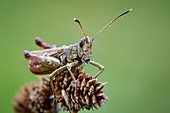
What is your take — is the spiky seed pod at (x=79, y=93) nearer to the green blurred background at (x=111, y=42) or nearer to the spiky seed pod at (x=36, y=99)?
the spiky seed pod at (x=36, y=99)

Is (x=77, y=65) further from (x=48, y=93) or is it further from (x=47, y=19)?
(x=47, y=19)

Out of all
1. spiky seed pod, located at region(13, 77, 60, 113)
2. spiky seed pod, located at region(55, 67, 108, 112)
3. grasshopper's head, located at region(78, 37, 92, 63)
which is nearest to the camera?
spiky seed pod, located at region(55, 67, 108, 112)

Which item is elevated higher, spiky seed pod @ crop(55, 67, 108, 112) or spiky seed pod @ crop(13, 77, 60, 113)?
spiky seed pod @ crop(13, 77, 60, 113)

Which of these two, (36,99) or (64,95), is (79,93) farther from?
(36,99)

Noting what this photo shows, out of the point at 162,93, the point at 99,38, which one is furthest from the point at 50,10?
the point at 162,93

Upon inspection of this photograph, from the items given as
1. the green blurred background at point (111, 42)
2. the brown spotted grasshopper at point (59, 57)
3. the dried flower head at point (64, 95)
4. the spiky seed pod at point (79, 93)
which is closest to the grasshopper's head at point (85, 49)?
the brown spotted grasshopper at point (59, 57)

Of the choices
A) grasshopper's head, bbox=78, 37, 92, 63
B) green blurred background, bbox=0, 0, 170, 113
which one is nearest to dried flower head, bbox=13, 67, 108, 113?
grasshopper's head, bbox=78, 37, 92, 63

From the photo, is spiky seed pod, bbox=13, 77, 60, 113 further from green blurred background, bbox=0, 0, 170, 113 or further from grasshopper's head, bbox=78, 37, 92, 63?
green blurred background, bbox=0, 0, 170, 113
